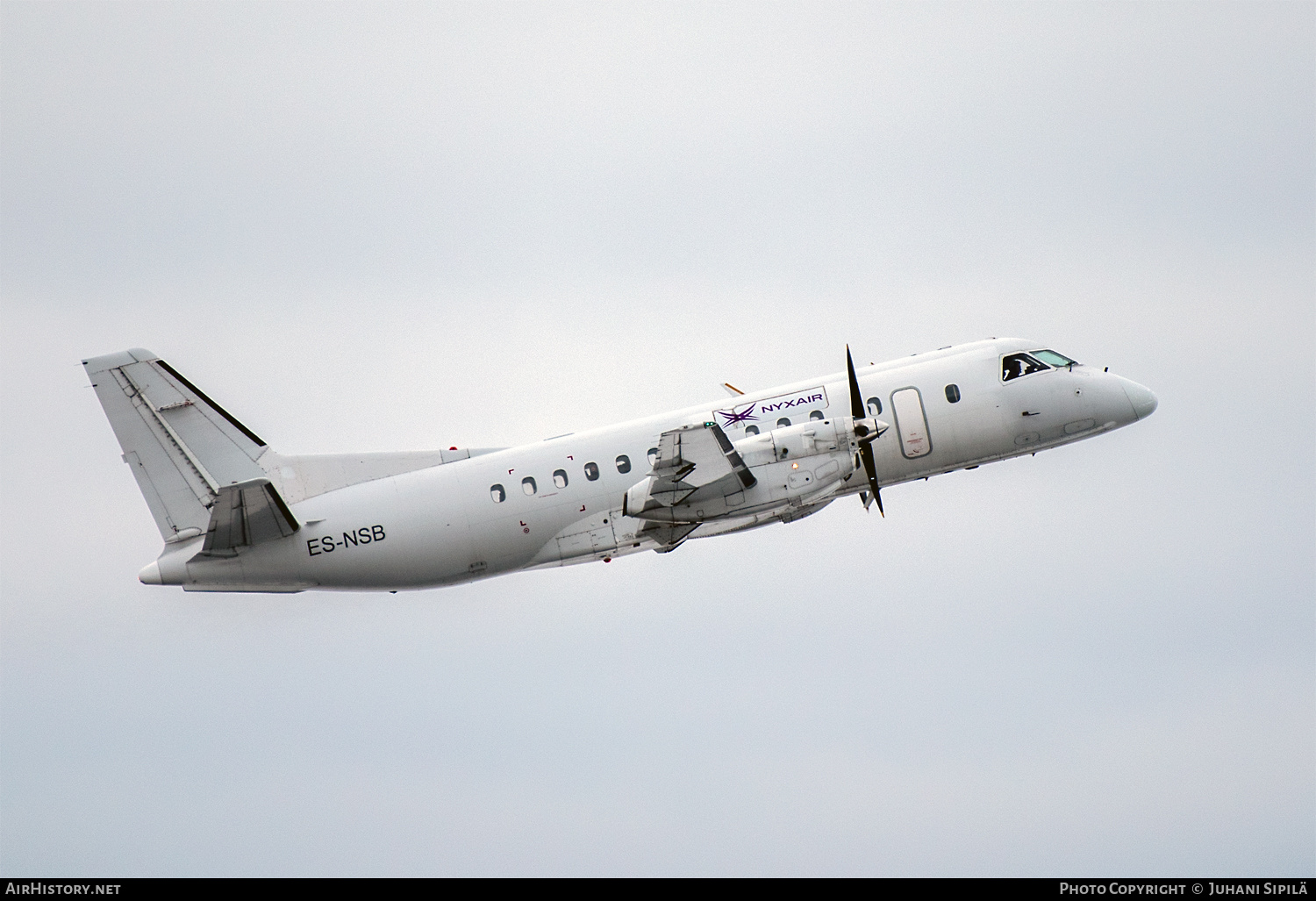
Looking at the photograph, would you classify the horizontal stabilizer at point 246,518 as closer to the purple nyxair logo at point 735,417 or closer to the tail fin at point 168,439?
the tail fin at point 168,439

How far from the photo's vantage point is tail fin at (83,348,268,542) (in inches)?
1430

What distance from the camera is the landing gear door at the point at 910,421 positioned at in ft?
122

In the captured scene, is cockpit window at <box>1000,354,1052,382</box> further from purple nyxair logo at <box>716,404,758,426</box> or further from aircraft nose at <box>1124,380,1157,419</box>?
purple nyxair logo at <box>716,404,758,426</box>

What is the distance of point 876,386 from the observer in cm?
3738

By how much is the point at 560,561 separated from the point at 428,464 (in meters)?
3.99

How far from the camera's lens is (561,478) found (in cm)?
3638

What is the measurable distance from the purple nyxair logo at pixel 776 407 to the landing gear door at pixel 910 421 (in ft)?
5.92

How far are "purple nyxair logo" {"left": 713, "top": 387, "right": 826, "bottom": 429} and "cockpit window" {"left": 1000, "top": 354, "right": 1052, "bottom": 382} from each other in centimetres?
463

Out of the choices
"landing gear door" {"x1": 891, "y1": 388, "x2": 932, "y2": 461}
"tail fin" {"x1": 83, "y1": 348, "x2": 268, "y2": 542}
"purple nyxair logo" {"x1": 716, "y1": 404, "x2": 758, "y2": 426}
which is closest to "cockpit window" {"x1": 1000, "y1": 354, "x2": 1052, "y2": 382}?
Result: "landing gear door" {"x1": 891, "y1": 388, "x2": 932, "y2": 461}

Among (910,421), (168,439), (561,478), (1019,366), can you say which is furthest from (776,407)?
(168,439)

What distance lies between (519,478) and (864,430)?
26.6ft

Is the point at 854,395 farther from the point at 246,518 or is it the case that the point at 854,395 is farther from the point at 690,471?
the point at 246,518
